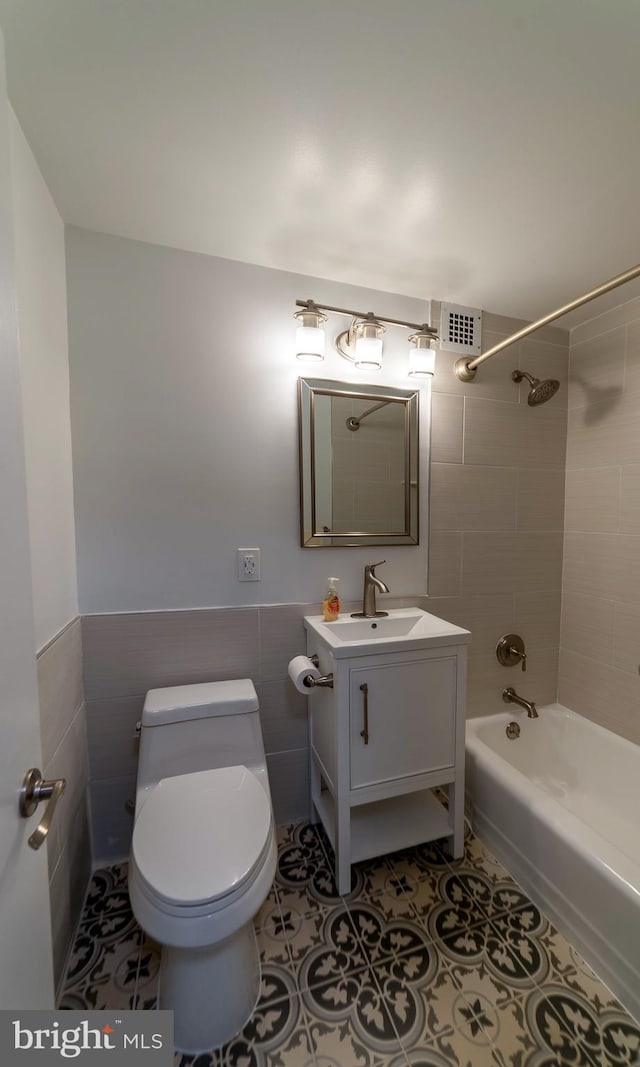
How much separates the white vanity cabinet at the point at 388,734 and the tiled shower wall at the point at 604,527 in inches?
34.9

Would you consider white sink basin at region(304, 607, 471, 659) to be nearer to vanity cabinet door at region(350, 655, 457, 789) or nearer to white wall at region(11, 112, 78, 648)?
vanity cabinet door at region(350, 655, 457, 789)

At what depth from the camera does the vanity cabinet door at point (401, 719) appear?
1.23 metres

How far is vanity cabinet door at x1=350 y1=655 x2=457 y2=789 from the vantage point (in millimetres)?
1233

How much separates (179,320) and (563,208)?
4.25ft

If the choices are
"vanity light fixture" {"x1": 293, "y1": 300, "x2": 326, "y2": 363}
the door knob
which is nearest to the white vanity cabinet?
the door knob

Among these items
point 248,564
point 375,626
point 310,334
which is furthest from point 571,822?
point 310,334

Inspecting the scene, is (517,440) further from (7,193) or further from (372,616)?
(7,193)

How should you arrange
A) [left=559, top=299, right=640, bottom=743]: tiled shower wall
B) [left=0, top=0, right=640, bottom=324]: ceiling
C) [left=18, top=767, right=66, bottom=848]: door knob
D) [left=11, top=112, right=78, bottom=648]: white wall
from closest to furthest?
[left=18, top=767, right=66, bottom=848]: door knob, [left=0, top=0, right=640, bottom=324]: ceiling, [left=11, top=112, right=78, bottom=648]: white wall, [left=559, top=299, right=640, bottom=743]: tiled shower wall

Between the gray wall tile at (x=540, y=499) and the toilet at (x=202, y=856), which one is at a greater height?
the gray wall tile at (x=540, y=499)

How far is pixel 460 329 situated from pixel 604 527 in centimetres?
112

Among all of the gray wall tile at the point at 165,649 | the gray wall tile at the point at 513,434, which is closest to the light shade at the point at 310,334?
the gray wall tile at the point at 513,434

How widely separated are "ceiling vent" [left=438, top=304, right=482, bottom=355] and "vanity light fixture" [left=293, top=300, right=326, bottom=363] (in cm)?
62

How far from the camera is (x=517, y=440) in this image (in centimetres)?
181

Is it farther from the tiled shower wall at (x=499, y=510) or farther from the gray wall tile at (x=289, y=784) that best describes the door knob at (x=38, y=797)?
the tiled shower wall at (x=499, y=510)
